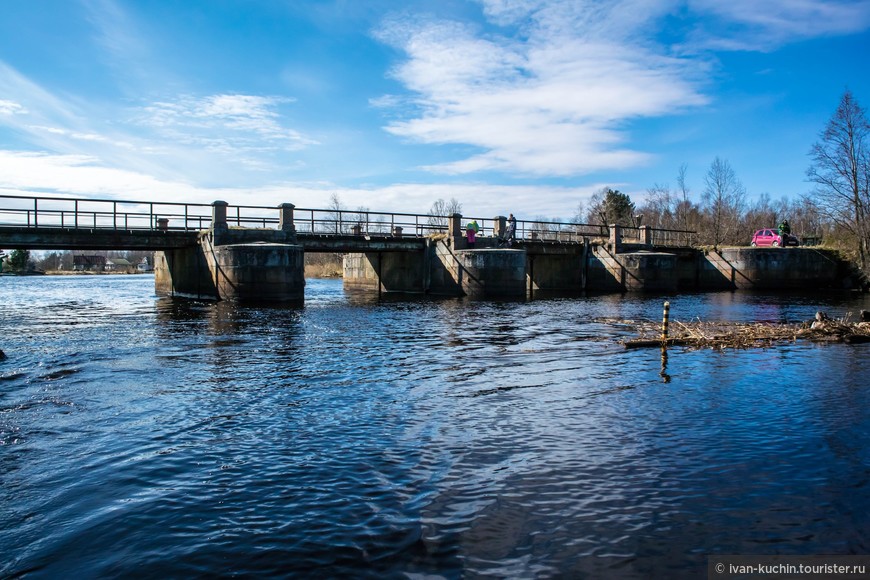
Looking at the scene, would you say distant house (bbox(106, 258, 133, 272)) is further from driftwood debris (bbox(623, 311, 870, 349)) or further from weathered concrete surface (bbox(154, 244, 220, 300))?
driftwood debris (bbox(623, 311, 870, 349))

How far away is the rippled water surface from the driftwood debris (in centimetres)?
155

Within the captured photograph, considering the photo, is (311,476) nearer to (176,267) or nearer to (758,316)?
(758,316)

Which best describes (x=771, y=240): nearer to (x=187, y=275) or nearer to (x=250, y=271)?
(x=250, y=271)

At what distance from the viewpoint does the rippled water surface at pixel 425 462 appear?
16.9 feet

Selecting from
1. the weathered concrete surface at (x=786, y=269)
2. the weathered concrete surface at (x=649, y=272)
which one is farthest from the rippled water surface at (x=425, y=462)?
the weathered concrete surface at (x=786, y=269)

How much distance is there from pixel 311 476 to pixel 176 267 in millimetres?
33577

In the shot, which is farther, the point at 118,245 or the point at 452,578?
the point at 118,245

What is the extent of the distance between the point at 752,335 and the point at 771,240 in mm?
35315

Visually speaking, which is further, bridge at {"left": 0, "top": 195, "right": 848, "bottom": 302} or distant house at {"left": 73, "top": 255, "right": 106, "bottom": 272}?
distant house at {"left": 73, "top": 255, "right": 106, "bottom": 272}

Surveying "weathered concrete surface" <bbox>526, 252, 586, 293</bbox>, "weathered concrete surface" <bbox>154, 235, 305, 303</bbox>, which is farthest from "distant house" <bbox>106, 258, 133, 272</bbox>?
"weathered concrete surface" <bbox>526, 252, 586, 293</bbox>

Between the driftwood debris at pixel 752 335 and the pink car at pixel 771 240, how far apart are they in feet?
102

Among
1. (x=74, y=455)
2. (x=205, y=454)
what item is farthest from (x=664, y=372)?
(x=74, y=455)

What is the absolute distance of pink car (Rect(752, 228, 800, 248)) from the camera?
46.5 metres

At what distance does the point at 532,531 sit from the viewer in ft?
18.1
